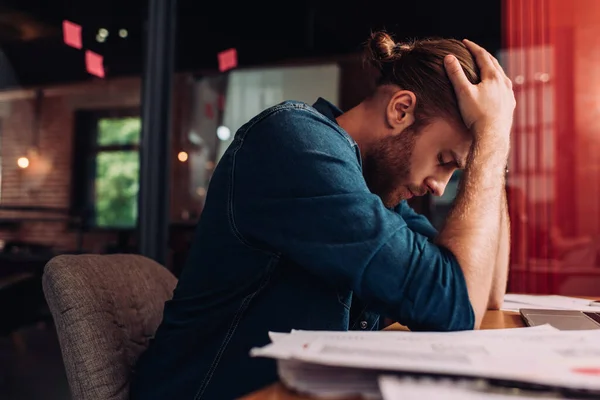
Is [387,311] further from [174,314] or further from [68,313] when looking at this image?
[68,313]

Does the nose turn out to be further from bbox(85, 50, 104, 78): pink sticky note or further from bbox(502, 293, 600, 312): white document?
bbox(85, 50, 104, 78): pink sticky note

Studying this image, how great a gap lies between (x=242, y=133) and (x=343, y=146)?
19 centimetres

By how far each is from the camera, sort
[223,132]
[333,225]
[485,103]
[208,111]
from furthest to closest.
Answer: [208,111], [223,132], [485,103], [333,225]

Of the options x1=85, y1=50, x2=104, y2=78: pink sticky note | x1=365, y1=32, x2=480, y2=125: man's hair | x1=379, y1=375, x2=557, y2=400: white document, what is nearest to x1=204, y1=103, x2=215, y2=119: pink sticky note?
x1=85, y1=50, x2=104, y2=78: pink sticky note

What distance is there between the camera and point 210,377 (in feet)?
2.96

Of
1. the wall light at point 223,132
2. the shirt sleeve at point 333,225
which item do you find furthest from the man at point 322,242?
the wall light at point 223,132

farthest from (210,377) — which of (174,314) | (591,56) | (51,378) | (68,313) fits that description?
(51,378)

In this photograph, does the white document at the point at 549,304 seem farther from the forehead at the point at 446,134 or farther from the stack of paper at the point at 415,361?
the stack of paper at the point at 415,361


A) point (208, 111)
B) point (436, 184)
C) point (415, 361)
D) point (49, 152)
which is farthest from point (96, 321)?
point (208, 111)

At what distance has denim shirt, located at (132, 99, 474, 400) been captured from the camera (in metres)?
0.78

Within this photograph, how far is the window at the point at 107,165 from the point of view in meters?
3.78

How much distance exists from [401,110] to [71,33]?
81.4 inches

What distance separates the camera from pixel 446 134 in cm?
112

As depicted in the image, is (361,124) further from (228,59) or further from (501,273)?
(228,59)
